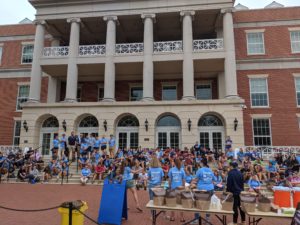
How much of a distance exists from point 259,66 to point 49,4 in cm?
1961

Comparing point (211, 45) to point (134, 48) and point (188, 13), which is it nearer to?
point (188, 13)

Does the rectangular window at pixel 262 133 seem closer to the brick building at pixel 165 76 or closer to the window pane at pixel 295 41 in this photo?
the brick building at pixel 165 76

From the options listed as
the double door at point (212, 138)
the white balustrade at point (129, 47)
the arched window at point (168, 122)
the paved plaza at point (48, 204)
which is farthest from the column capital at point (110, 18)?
the paved plaza at point (48, 204)

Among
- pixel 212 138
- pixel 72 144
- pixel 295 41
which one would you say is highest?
pixel 295 41

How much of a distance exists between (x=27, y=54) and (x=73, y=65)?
8.61 meters

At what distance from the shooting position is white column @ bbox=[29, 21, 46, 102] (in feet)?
68.9

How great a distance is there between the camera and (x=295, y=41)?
22.5m

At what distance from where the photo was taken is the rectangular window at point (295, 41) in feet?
73.4

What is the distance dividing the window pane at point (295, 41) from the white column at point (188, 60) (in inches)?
388

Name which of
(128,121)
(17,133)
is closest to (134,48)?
(128,121)

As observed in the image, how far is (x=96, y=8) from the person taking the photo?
71.0ft


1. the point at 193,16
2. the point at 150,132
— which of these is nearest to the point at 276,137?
the point at 150,132

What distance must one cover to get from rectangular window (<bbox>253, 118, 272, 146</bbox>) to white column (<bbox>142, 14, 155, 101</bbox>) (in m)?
9.57

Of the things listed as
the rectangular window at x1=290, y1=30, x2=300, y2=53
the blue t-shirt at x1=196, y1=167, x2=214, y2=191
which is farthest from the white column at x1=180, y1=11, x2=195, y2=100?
the blue t-shirt at x1=196, y1=167, x2=214, y2=191
